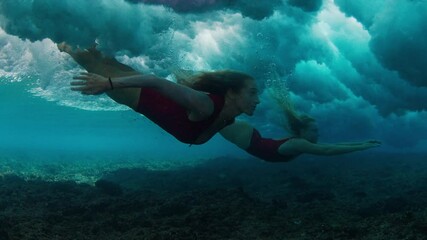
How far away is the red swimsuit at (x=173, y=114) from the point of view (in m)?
4.71

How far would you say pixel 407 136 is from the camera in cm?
6025

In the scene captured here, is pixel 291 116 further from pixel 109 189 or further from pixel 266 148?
pixel 109 189

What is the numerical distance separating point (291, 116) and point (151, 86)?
11.3 ft

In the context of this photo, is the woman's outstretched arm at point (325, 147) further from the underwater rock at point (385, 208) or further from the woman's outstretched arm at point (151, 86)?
the underwater rock at point (385, 208)

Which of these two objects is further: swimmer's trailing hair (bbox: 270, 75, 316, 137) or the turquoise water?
the turquoise water

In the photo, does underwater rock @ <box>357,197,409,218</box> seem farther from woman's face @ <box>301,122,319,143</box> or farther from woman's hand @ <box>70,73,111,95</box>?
woman's hand @ <box>70,73,111,95</box>

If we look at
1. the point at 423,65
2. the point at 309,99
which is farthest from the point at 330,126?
the point at 423,65

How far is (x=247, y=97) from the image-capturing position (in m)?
4.88

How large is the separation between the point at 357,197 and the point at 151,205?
25.3 ft

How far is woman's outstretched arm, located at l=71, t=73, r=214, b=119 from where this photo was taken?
3922 millimetres

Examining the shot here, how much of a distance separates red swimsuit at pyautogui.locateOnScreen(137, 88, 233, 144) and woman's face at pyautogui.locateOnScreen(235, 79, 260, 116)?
274 mm

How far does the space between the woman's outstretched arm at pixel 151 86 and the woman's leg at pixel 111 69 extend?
0.80 m

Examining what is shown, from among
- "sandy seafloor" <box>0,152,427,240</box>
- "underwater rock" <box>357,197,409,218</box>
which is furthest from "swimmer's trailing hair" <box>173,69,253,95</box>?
"underwater rock" <box>357,197,409,218</box>

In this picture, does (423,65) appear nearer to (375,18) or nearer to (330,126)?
(375,18)
